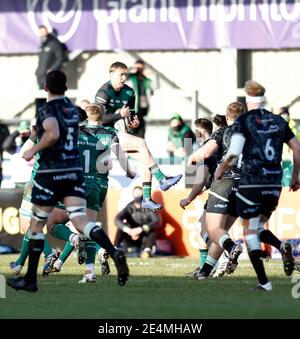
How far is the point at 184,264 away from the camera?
2123 cm

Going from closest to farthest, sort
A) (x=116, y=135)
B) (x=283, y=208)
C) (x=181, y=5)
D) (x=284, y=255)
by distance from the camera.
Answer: (x=284, y=255)
(x=116, y=135)
(x=283, y=208)
(x=181, y=5)

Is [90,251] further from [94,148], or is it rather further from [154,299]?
[154,299]

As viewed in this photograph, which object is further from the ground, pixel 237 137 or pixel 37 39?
pixel 237 137

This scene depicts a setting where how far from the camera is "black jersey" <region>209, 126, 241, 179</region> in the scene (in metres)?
16.8

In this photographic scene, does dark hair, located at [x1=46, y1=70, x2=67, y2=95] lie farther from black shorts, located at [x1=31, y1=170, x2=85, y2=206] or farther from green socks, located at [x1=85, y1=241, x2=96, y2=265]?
green socks, located at [x1=85, y1=241, x2=96, y2=265]

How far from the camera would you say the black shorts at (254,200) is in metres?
15.0

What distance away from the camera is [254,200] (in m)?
15.0

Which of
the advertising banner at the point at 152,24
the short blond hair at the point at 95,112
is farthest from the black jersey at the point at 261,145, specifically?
the advertising banner at the point at 152,24

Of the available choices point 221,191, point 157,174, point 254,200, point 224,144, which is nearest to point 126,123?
point 157,174

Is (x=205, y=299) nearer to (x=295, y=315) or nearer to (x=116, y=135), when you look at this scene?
(x=295, y=315)

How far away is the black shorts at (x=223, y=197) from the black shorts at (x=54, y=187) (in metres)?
2.63

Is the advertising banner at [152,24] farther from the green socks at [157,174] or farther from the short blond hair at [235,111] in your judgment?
the short blond hair at [235,111]
